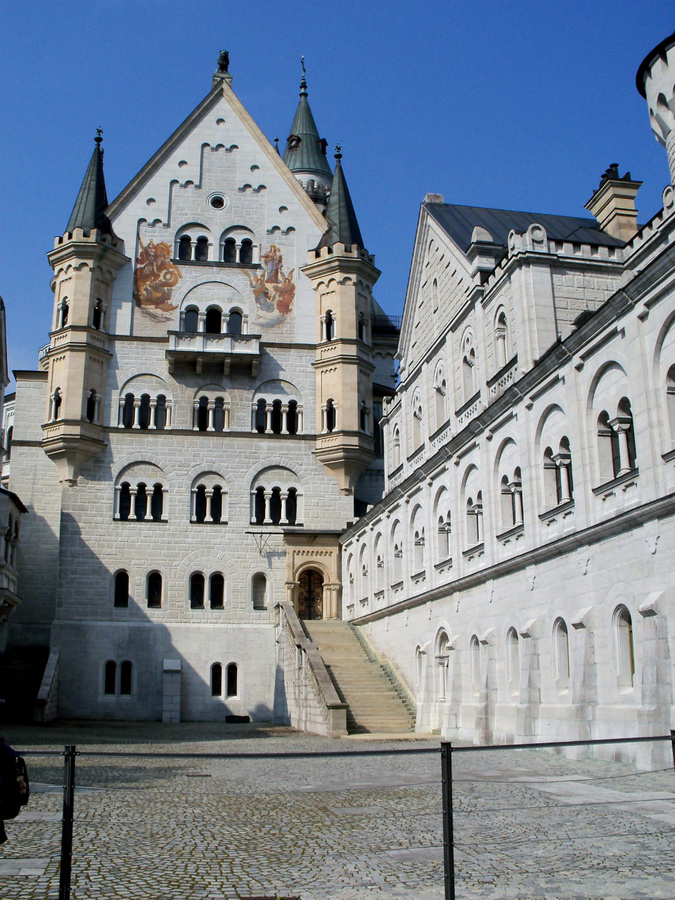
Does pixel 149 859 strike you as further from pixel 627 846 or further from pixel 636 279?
pixel 636 279

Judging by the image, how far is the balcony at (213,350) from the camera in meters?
46.4

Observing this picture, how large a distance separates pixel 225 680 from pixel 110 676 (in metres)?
5.47

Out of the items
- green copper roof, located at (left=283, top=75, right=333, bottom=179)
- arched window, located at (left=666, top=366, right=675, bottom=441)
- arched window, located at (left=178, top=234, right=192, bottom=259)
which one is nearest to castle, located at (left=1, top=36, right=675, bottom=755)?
arched window, located at (left=178, top=234, right=192, bottom=259)

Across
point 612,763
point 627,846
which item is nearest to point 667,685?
point 612,763

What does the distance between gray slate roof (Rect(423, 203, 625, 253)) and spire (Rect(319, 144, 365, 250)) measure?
40.2 ft

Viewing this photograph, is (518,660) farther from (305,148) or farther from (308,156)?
(305,148)

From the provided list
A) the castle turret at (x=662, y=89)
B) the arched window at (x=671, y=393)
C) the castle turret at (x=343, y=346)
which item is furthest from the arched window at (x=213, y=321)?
the arched window at (x=671, y=393)

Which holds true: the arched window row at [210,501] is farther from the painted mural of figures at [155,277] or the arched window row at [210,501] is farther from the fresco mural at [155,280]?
the painted mural of figures at [155,277]

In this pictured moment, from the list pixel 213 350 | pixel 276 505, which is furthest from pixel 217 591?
pixel 213 350

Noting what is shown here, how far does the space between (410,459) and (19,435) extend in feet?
74.4

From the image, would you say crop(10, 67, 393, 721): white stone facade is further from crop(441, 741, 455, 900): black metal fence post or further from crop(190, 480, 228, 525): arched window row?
crop(441, 741, 455, 900): black metal fence post

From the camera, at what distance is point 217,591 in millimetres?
45094

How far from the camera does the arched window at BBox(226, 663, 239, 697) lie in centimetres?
4334

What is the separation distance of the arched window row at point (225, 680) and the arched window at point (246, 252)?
2173 cm
